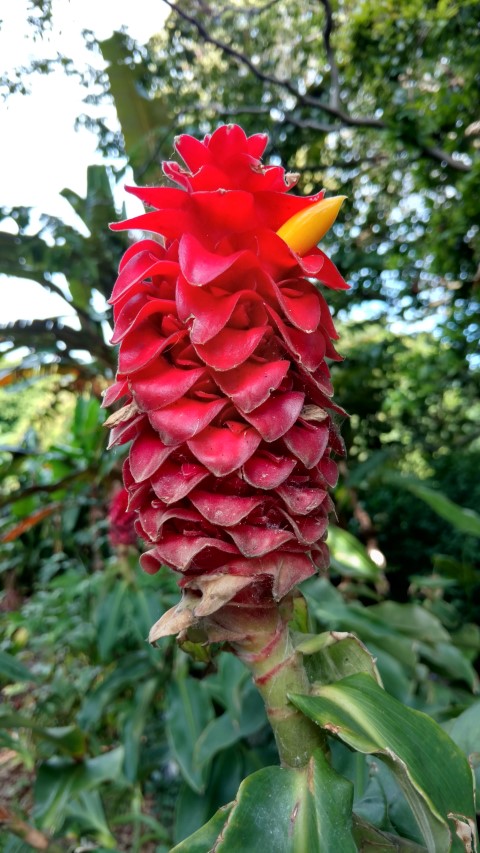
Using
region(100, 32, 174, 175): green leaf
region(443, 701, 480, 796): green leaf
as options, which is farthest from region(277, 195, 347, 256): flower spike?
region(100, 32, 174, 175): green leaf

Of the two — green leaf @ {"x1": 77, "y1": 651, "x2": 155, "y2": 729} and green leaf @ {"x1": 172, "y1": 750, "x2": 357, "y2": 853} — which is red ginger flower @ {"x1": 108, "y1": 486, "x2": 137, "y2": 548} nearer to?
green leaf @ {"x1": 77, "y1": 651, "x2": 155, "y2": 729}

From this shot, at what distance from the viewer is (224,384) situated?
1.76 ft

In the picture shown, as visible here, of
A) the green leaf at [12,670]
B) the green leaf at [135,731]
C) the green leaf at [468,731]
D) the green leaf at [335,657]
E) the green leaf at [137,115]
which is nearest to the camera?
the green leaf at [335,657]

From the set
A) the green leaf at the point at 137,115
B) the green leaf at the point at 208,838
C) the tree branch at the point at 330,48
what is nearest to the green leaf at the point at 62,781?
the green leaf at the point at 208,838

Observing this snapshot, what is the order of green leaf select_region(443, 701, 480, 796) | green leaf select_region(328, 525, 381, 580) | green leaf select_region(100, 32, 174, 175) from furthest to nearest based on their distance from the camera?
green leaf select_region(100, 32, 174, 175) < green leaf select_region(328, 525, 381, 580) < green leaf select_region(443, 701, 480, 796)

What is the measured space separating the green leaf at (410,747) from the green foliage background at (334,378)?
0.16 m

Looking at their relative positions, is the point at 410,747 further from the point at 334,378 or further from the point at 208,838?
the point at 334,378

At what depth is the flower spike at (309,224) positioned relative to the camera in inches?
21.9

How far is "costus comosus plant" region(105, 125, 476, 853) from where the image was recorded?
1.70 feet

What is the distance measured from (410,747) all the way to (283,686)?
0.13 m

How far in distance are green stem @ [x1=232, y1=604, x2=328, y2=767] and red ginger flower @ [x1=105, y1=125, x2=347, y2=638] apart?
0.05 m

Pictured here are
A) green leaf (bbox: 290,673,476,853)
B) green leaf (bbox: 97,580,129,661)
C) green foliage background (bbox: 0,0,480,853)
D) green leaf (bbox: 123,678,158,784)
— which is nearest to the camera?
green leaf (bbox: 290,673,476,853)

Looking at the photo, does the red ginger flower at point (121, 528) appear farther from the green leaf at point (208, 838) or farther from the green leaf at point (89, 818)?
the green leaf at point (208, 838)

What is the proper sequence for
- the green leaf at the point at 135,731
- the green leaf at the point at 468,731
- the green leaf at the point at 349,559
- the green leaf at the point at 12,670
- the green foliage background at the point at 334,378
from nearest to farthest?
the green leaf at the point at 468,731 < the green leaf at the point at 12,670 < the green foliage background at the point at 334,378 < the green leaf at the point at 135,731 < the green leaf at the point at 349,559
